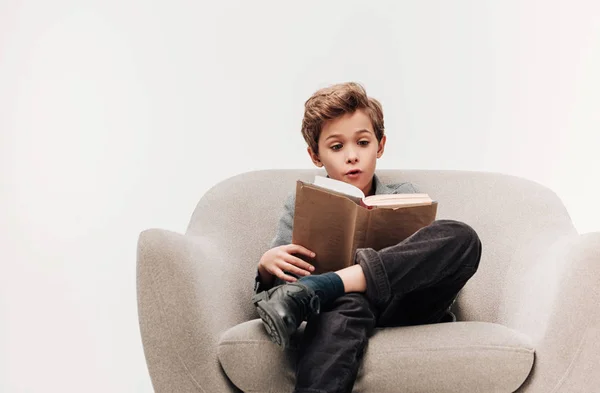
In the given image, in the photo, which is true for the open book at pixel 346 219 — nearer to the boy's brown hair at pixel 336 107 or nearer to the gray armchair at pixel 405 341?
the gray armchair at pixel 405 341

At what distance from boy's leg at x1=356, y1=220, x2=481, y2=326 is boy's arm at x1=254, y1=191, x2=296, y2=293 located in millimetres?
321

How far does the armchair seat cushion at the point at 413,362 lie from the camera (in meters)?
1.40

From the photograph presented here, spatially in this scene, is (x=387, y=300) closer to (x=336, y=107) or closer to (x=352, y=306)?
(x=352, y=306)

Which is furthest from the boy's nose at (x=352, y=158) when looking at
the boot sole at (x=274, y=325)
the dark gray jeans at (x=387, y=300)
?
the boot sole at (x=274, y=325)

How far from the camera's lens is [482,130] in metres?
2.42

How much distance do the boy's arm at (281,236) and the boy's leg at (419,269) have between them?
32 cm

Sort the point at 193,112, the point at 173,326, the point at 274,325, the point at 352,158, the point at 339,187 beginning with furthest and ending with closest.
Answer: the point at 193,112
the point at 352,158
the point at 339,187
the point at 173,326
the point at 274,325

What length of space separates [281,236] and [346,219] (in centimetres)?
36

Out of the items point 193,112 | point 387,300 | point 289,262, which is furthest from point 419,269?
point 193,112

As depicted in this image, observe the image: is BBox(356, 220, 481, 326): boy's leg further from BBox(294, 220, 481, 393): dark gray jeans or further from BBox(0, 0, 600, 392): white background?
BBox(0, 0, 600, 392): white background

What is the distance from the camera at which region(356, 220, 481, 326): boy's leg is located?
147cm

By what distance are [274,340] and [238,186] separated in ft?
2.42

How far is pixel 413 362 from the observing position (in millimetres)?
1404

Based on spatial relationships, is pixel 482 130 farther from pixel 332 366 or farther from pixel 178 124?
pixel 332 366
